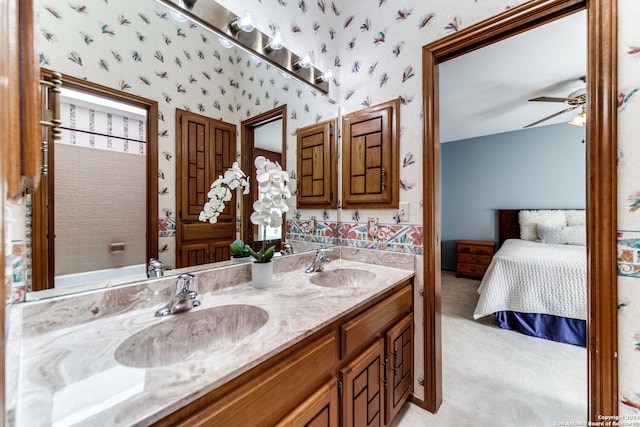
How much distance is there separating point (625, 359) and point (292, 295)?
1279mm

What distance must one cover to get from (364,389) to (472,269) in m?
3.88

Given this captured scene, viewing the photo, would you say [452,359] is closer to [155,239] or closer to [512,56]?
[155,239]

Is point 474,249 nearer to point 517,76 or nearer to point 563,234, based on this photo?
point 563,234

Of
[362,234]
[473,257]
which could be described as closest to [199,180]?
[362,234]

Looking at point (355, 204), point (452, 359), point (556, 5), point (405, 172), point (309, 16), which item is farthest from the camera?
point (452, 359)

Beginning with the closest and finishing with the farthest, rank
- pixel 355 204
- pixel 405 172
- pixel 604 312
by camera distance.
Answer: pixel 604 312
pixel 405 172
pixel 355 204

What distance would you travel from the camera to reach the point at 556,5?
1.08m

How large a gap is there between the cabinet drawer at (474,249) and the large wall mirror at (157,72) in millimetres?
4111

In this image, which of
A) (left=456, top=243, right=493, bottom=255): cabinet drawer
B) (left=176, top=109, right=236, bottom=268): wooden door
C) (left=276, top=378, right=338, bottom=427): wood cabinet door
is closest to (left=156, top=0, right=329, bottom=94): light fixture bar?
(left=176, top=109, right=236, bottom=268): wooden door

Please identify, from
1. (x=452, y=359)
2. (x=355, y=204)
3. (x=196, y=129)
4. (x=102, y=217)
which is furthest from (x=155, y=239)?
(x=452, y=359)

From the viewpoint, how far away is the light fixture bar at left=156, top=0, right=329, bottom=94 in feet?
3.67

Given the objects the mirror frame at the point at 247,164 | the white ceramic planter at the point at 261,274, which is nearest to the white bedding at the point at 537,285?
the white ceramic planter at the point at 261,274

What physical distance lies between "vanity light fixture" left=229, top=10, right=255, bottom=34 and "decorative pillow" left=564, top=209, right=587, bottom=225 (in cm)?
484

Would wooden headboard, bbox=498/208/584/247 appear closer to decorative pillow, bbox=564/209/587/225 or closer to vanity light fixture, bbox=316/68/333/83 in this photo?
decorative pillow, bbox=564/209/587/225
